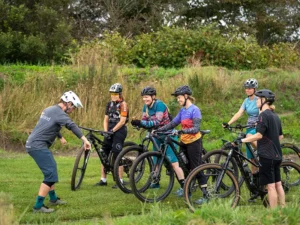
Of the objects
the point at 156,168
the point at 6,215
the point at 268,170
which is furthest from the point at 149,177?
the point at 6,215

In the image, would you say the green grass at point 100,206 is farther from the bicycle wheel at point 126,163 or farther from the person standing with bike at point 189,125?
the person standing with bike at point 189,125

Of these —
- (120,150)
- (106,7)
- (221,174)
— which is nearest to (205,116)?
(120,150)

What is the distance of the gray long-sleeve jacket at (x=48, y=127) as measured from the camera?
8.99 metres

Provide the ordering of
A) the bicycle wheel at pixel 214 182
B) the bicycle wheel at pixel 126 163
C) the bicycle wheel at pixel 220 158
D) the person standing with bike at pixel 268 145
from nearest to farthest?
the person standing with bike at pixel 268 145 → the bicycle wheel at pixel 214 182 → the bicycle wheel at pixel 220 158 → the bicycle wheel at pixel 126 163

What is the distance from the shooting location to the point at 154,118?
10.4 metres

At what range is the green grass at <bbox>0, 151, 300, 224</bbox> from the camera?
6.77 m

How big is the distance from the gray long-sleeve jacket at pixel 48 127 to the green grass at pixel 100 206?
866mm

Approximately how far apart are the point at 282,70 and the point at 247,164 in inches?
521

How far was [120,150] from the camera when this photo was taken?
35.7 feet

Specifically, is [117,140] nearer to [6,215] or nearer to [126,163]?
[126,163]

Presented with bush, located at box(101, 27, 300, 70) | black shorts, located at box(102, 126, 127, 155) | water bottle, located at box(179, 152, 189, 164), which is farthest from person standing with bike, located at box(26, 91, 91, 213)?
bush, located at box(101, 27, 300, 70)

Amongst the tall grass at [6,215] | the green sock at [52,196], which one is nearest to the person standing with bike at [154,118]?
the green sock at [52,196]

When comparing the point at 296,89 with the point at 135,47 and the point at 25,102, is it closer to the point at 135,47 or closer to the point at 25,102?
the point at 135,47

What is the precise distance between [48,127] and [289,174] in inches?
170
